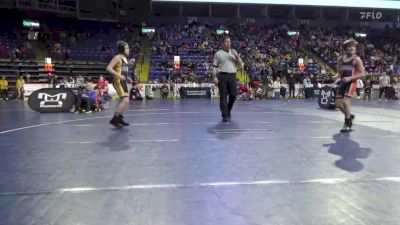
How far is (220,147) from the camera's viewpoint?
5512mm

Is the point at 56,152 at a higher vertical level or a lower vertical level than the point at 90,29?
lower

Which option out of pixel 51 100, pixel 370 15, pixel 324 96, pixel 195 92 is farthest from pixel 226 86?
pixel 370 15

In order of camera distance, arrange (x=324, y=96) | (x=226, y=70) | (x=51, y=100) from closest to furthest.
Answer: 1. (x=226, y=70)
2. (x=51, y=100)
3. (x=324, y=96)

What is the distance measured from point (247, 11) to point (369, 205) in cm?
3989

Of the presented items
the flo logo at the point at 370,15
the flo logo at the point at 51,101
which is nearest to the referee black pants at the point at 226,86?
the flo logo at the point at 51,101

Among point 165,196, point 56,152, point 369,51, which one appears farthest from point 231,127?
point 369,51

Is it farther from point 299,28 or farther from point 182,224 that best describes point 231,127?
point 299,28

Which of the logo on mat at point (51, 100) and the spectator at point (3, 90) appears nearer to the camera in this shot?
the logo on mat at point (51, 100)

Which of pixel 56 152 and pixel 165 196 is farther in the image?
pixel 56 152

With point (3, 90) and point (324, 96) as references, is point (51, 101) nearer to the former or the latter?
point (324, 96)

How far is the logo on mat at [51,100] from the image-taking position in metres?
12.2

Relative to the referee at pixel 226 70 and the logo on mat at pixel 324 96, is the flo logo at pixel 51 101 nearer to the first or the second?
the referee at pixel 226 70

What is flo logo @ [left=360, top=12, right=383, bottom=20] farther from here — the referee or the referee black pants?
the referee black pants

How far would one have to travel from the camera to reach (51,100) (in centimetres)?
1223
